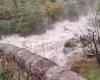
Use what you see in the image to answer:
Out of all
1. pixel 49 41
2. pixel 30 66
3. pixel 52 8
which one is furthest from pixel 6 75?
pixel 52 8

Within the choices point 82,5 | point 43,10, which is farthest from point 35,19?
point 82,5

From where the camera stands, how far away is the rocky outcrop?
2.83 meters

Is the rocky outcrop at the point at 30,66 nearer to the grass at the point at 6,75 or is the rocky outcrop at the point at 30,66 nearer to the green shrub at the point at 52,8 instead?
the grass at the point at 6,75

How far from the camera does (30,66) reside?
3324 mm

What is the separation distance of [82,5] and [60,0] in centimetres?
202

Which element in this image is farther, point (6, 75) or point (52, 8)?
point (52, 8)

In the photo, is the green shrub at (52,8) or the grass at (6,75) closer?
the grass at (6,75)

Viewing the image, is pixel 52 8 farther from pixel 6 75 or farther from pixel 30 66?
pixel 30 66

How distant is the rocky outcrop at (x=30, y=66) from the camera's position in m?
2.83

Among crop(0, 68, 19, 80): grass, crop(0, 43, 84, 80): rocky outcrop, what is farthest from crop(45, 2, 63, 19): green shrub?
crop(0, 68, 19, 80): grass

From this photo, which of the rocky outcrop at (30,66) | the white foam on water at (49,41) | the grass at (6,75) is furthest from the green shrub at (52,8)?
the grass at (6,75)

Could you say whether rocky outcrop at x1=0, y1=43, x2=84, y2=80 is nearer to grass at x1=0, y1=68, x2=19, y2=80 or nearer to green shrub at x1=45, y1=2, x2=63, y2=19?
grass at x1=0, y1=68, x2=19, y2=80

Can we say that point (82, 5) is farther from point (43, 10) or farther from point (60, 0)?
point (43, 10)

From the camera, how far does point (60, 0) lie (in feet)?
51.7
